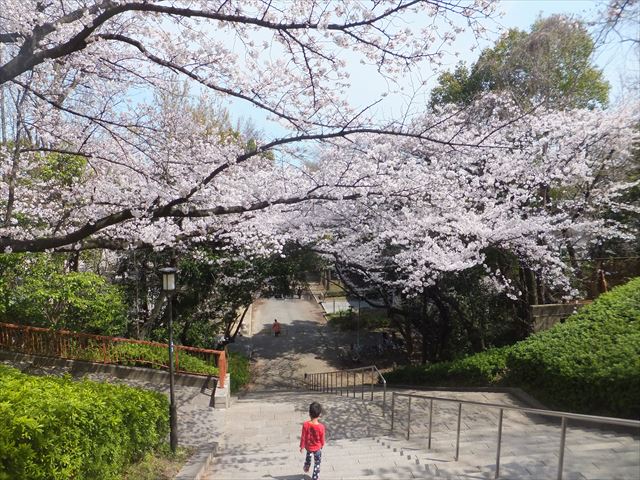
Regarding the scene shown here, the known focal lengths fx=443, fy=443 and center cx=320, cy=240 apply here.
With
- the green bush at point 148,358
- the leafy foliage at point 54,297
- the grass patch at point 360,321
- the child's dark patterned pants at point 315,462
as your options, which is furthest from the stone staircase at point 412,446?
the grass patch at point 360,321

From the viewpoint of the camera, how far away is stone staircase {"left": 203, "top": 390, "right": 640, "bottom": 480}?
3.98 meters

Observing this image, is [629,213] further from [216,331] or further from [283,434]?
[216,331]

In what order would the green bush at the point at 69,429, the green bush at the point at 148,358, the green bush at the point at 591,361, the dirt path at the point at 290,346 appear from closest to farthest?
the green bush at the point at 69,429, the green bush at the point at 591,361, the green bush at the point at 148,358, the dirt path at the point at 290,346

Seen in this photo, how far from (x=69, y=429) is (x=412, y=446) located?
15.8 feet

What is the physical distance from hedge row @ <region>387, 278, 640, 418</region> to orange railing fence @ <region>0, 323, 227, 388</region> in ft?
20.7

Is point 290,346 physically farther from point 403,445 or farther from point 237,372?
point 403,445

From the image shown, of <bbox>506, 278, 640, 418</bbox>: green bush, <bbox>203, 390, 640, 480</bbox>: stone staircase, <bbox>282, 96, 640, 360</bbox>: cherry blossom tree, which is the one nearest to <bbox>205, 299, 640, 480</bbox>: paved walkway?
<bbox>203, 390, 640, 480</bbox>: stone staircase

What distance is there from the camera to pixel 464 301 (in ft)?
45.5

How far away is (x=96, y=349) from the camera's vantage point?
10.4 m

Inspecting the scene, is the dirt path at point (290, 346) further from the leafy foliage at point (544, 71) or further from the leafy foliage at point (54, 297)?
the leafy foliage at point (544, 71)

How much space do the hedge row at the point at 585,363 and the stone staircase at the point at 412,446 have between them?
31.4 inches

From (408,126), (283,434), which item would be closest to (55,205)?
(283,434)

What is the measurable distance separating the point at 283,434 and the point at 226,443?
1.01 meters

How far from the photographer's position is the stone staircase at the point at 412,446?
13.1ft
